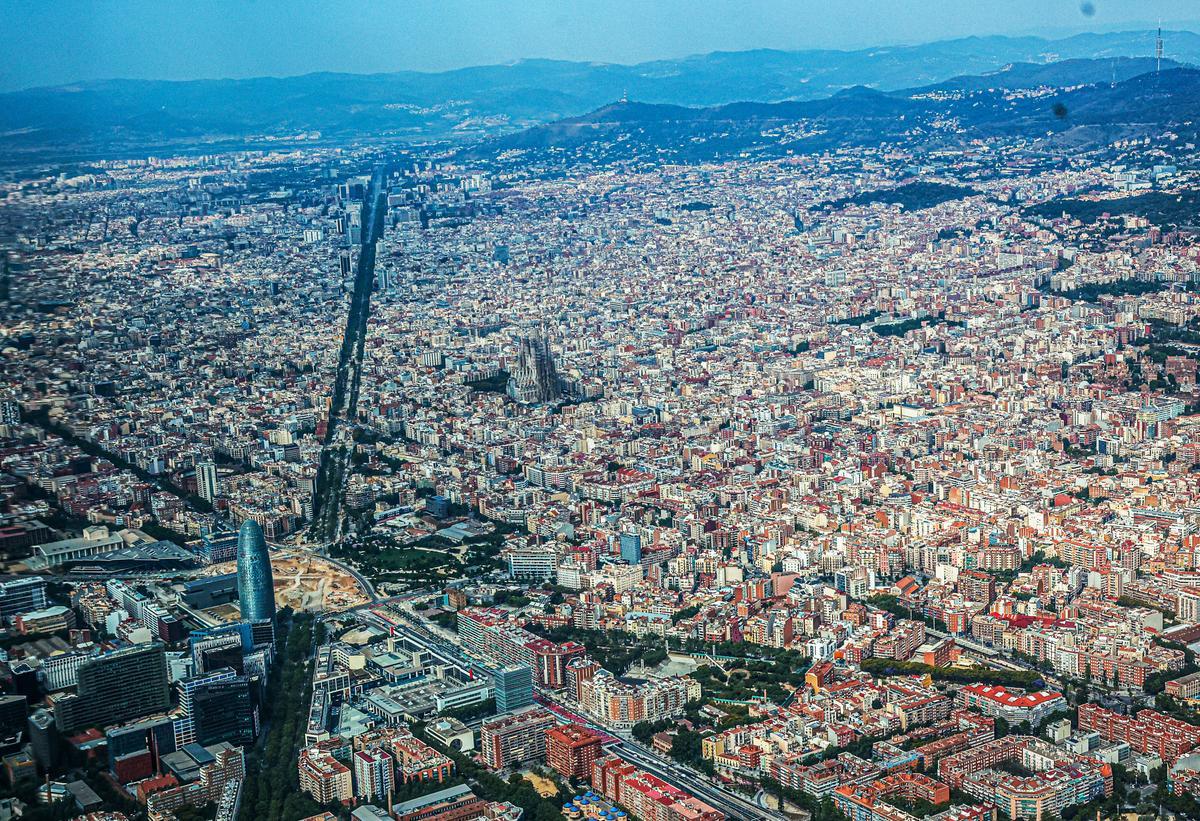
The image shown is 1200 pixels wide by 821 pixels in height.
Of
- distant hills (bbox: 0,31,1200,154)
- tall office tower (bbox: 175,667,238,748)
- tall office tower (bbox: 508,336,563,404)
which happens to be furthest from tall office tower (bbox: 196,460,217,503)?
distant hills (bbox: 0,31,1200,154)

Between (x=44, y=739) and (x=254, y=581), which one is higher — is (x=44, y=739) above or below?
below

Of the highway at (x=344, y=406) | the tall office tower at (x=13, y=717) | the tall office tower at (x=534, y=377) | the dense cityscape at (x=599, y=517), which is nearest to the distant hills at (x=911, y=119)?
the dense cityscape at (x=599, y=517)

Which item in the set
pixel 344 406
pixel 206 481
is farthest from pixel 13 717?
pixel 344 406

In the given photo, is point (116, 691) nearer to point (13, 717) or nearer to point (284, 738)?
point (13, 717)

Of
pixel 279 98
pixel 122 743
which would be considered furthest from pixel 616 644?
pixel 279 98

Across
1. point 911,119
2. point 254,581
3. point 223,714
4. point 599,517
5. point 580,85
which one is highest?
point 580,85

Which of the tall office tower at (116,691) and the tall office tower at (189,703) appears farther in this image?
the tall office tower at (116,691)

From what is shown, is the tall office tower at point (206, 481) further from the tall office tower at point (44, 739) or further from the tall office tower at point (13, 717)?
the tall office tower at point (44, 739)
